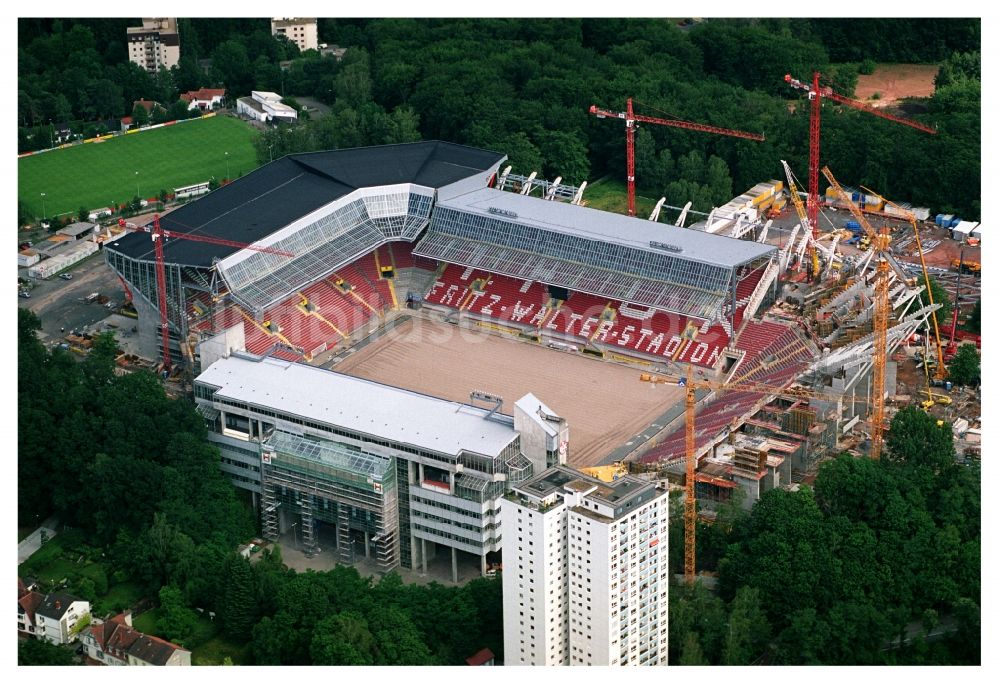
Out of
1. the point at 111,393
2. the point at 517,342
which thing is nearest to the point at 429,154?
the point at 517,342

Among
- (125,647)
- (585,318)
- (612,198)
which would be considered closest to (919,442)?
(585,318)

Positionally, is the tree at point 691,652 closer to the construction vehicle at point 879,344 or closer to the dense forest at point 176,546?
the dense forest at point 176,546

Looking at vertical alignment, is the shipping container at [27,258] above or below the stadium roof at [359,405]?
below

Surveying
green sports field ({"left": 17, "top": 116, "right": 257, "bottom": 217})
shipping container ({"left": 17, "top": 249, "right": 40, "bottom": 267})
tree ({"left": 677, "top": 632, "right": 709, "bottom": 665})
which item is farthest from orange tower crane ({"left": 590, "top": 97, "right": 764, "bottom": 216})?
tree ({"left": 677, "top": 632, "right": 709, "bottom": 665})

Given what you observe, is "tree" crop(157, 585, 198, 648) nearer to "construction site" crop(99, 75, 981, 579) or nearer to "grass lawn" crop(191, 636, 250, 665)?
"grass lawn" crop(191, 636, 250, 665)

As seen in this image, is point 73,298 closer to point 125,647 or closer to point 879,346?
point 125,647

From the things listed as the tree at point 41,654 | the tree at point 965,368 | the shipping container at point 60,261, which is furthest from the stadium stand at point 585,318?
the tree at point 41,654
